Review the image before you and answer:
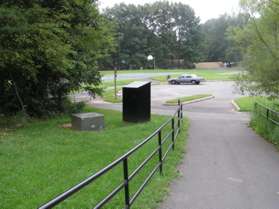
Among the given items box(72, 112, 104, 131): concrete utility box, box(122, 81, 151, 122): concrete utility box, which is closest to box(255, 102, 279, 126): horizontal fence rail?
box(122, 81, 151, 122): concrete utility box

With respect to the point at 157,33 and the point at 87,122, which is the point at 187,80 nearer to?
the point at 87,122

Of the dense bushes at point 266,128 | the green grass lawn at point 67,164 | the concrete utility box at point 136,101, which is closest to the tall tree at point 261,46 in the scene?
the dense bushes at point 266,128

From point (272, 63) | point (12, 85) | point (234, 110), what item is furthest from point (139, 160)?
point (234, 110)

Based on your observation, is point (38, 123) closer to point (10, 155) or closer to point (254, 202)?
point (10, 155)

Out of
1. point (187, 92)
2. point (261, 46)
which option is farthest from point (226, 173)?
point (187, 92)

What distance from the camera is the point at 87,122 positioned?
38.5 feet

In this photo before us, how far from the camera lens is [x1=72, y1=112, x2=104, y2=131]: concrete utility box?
11.7m

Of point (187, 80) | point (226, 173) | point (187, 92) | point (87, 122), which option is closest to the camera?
point (226, 173)

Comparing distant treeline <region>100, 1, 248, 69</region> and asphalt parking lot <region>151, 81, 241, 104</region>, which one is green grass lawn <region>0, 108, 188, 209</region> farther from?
distant treeline <region>100, 1, 248, 69</region>

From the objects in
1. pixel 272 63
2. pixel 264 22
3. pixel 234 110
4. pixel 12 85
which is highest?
pixel 264 22

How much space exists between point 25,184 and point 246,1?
29.1 ft

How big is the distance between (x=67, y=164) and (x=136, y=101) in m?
6.99

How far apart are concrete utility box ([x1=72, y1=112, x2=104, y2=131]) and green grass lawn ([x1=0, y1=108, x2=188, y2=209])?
40cm

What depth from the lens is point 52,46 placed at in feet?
40.2
